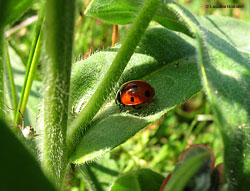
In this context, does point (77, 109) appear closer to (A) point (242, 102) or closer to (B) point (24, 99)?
(B) point (24, 99)

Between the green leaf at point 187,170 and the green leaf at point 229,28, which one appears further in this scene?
the green leaf at point 229,28

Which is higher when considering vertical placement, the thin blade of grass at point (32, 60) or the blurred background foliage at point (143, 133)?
the thin blade of grass at point (32, 60)

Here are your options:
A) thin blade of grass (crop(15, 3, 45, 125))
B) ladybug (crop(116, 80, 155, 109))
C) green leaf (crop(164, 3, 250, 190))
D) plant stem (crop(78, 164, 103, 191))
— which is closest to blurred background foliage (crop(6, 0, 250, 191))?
plant stem (crop(78, 164, 103, 191))

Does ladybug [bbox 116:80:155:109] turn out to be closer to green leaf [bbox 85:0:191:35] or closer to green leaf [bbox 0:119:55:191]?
green leaf [bbox 85:0:191:35]

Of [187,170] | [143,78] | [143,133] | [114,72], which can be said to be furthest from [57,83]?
[143,133]

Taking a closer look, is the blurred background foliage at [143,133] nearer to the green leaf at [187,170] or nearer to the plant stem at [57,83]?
the plant stem at [57,83]

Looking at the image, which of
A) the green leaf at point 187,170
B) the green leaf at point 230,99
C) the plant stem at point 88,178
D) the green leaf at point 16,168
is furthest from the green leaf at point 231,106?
the plant stem at point 88,178

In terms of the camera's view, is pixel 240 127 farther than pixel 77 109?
No

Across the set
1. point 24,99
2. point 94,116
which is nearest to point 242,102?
point 94,116
